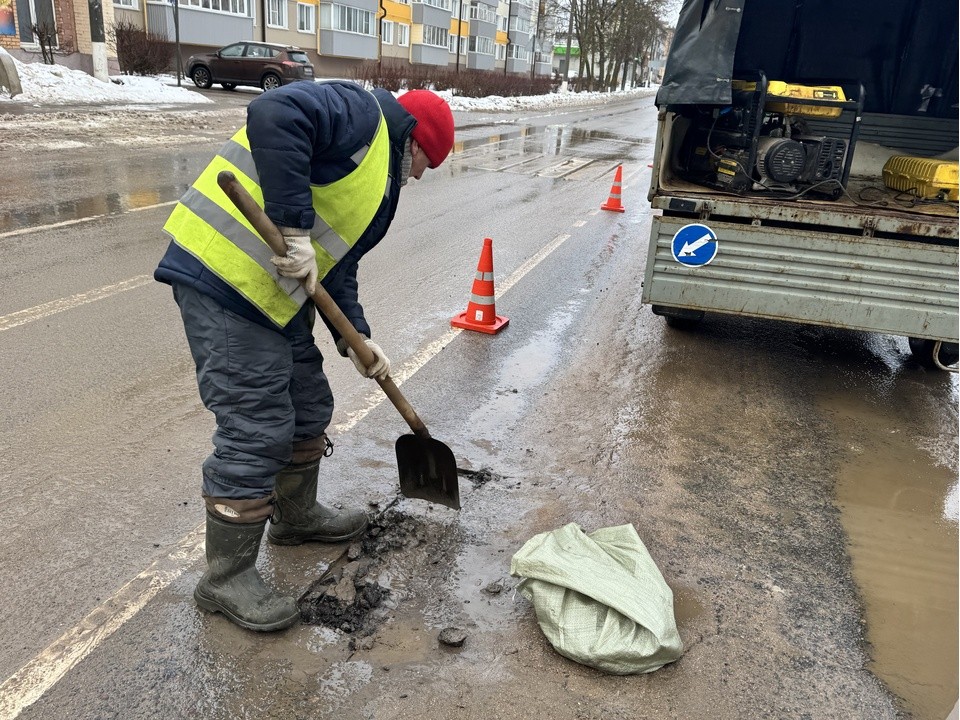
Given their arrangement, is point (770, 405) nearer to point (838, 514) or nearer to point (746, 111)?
point (838, 514)

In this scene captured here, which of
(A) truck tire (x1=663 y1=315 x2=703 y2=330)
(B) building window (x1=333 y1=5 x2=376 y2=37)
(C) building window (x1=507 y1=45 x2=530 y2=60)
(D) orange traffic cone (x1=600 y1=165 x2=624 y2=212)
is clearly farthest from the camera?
(C) building window (x1=507 y1=45 x2=530 y2=60)

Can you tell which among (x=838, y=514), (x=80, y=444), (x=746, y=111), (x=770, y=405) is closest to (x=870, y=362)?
(x=770, y=405)

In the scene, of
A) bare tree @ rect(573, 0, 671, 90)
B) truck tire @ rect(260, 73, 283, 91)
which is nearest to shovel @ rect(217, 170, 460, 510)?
truck tire @ rect(260, 73, 283, 91)

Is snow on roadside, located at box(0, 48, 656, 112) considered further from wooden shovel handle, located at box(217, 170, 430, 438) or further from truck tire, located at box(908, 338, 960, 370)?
truck tire, located at box(908, 338, 960, 370)

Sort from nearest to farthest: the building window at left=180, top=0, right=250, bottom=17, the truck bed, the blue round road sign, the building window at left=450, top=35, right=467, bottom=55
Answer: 1. the truck bed
2. the blue round road sign
3. the building window at left=180, top=0, right=250, bottom=17
4. the building window at left=450, top=35, right=467, bottom=55

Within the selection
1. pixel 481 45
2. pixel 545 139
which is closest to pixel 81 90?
pixel 545 139

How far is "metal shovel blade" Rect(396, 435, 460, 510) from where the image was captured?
324 centimetres

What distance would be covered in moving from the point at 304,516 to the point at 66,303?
3.38 meters

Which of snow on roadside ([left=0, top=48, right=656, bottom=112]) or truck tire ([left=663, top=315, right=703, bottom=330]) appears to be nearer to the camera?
truck tire ([left=663, top=315, right=703, bottom=330])

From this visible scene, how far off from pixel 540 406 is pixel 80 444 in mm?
2390

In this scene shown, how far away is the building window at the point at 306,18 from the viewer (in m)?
39.0

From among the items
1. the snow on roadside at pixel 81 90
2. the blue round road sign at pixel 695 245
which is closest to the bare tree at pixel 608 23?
the snow on roadside at pixel 81 90

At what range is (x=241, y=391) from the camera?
8.25ft

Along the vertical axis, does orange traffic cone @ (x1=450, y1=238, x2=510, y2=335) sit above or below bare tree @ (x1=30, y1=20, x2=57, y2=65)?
below
